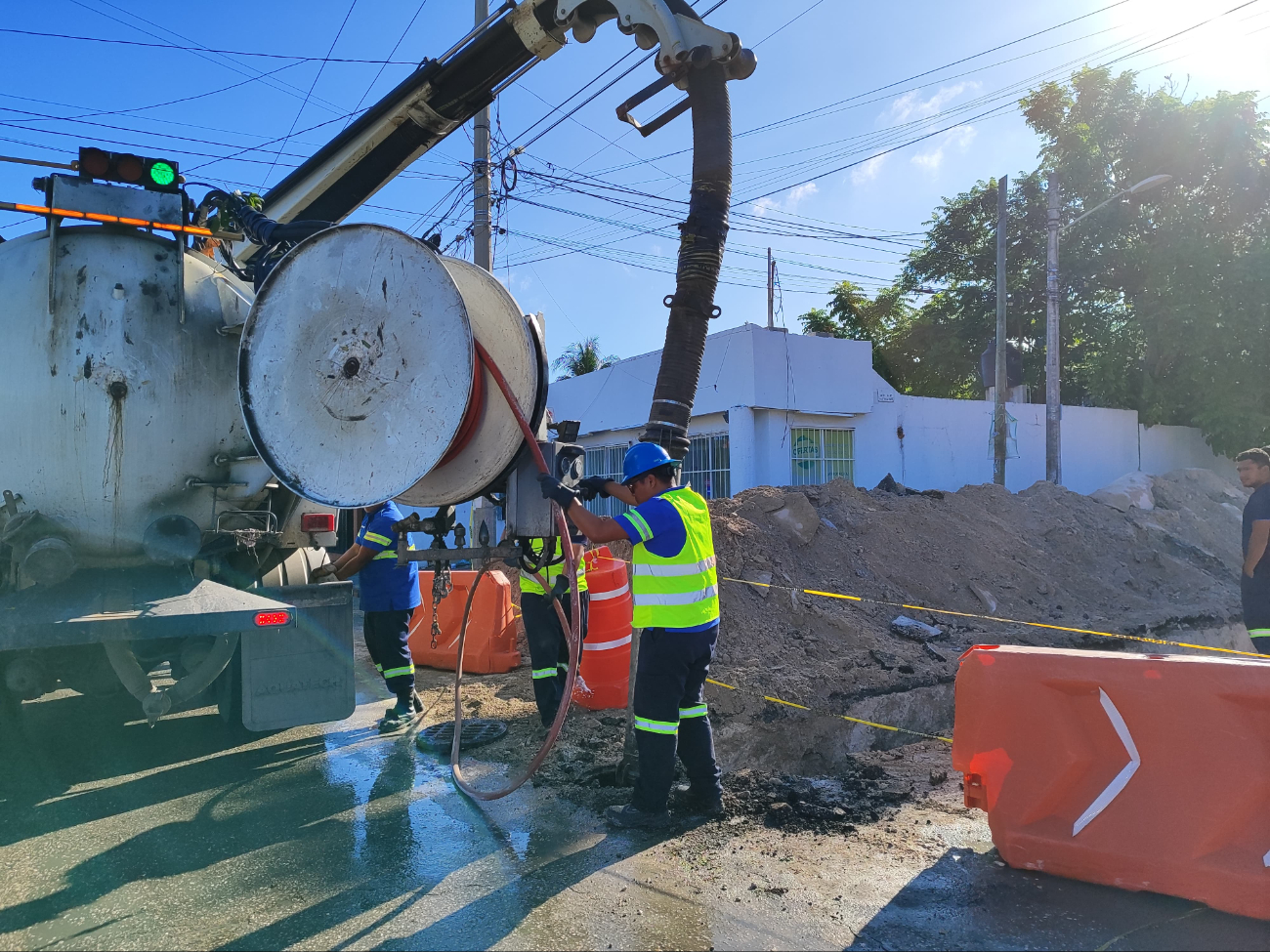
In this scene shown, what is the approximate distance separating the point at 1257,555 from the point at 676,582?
407cm

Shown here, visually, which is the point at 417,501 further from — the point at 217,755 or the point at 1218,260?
the point at 1218,260

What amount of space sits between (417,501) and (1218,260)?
23.7 meters

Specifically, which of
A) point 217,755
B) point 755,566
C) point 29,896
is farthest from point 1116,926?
point 755,566

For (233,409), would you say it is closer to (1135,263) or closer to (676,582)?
(676,582)

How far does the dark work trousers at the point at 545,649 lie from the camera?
17.7ft

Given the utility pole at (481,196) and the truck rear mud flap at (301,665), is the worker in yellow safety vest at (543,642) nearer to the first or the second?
the truck rear mud flap at (301,665)

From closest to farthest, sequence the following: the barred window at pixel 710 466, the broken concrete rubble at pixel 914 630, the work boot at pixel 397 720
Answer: the work boot at pixel 397 720, the broken concrete rubble at pixel 914 630, the barred window at pixel 710 466

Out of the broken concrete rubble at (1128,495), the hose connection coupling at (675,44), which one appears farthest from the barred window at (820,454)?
the hose connection coupling at (675,44)

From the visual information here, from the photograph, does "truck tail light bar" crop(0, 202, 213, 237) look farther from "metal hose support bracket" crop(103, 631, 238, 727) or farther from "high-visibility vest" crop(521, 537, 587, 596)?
"high-visibility vest" crop(521, 537, 587, 596)

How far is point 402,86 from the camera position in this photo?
7.29 meters

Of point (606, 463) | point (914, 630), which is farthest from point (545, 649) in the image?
point (606, 463)

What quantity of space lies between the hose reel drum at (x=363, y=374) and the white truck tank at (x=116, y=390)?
3.39ft

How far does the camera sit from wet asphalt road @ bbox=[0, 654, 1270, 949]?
2.95m

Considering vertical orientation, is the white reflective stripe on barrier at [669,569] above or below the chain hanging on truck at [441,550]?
below
